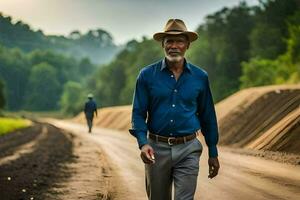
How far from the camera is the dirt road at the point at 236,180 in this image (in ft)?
34.3

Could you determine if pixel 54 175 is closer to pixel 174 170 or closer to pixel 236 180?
pixel 236 180

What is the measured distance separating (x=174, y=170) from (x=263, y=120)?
18801 millimetres

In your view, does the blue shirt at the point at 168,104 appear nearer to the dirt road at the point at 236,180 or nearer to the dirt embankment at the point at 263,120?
the dirt road at the point at 236,180

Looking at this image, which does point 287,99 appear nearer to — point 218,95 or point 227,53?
point 218,95

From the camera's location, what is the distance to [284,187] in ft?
36.7

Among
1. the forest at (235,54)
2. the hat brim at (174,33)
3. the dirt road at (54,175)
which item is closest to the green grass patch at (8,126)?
the dirt road at (54,175)

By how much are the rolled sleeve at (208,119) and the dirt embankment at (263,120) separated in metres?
12.5

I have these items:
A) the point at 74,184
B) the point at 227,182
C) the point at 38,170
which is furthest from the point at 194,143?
the point at 38,170

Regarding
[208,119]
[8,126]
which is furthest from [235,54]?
[208,119]

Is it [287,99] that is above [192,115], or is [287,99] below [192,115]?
below

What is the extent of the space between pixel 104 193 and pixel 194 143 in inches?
219

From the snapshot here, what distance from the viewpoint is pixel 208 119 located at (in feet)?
19.3

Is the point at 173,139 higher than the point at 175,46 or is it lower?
lower

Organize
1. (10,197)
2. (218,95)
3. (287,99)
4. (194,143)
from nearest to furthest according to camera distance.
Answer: (194,143), (10,197), (287,99), (218,95)
